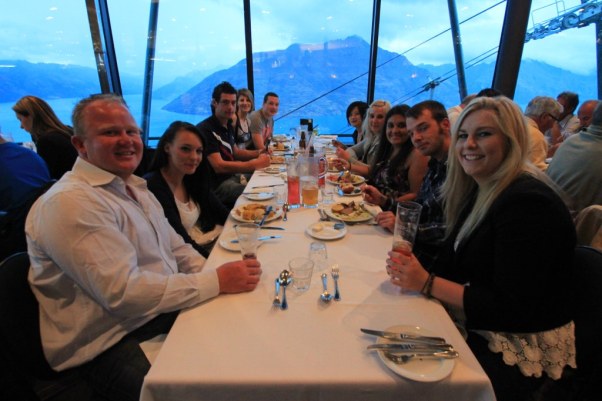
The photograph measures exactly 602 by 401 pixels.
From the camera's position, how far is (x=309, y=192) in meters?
1.79

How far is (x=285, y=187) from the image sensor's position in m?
2.24

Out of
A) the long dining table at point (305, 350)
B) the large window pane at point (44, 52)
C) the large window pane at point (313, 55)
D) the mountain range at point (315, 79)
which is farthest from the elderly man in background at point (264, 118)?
the long dining table at point (305, 350)

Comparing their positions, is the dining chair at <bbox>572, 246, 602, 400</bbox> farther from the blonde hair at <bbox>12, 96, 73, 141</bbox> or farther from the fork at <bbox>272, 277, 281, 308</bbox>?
the blonde hair at <bbox>12, 96, 73, 141</bbox>

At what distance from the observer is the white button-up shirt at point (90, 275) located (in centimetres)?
89

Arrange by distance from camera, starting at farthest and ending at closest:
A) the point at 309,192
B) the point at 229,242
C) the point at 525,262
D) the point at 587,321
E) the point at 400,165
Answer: the point at 400,165
the point at 309,192
the point at 229,242
the point at 587,321
the point at 525,262

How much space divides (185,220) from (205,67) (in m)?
4.50

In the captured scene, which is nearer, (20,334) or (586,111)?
(20,334)

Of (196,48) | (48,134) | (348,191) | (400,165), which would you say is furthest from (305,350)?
(196,48)

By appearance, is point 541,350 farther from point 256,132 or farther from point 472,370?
point 256,132

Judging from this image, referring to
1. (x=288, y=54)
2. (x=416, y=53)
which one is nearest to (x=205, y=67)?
(x=288, y=54)

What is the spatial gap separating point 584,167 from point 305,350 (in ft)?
7.97

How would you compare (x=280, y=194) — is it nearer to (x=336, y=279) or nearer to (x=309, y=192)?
(x=309, y=192)

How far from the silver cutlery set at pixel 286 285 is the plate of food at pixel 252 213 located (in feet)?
1.80

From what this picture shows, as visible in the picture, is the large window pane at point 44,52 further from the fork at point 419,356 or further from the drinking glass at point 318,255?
the fork at point 419,356
